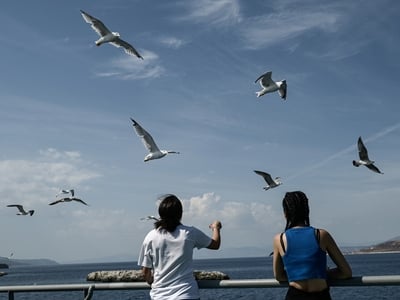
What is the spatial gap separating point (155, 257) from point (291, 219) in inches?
47.5

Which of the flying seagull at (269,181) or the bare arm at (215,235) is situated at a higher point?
the flying seagull at (269,181)

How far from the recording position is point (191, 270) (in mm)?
4781

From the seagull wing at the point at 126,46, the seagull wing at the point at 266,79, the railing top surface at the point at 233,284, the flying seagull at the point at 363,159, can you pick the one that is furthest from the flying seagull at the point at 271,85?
the railing top surface at the point at 233,284

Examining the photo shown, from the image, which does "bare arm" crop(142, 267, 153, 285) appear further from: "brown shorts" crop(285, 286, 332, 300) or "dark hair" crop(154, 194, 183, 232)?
"brown shorts" crop(285, 286, 332, 300)

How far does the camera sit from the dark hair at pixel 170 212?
15.7 ft

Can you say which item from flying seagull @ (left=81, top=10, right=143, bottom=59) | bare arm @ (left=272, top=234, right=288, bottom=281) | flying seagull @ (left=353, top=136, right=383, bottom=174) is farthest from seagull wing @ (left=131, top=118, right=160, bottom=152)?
bare arm @ (left=272, top=234, right=288, bottom=281)

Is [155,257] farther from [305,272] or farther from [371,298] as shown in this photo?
Result: [371,298]

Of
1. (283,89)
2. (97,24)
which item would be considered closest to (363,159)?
(283,89)

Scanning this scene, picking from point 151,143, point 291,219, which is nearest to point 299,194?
point 291,219

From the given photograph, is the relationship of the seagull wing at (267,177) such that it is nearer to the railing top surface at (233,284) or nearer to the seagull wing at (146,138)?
the seagull wing at (146,138)

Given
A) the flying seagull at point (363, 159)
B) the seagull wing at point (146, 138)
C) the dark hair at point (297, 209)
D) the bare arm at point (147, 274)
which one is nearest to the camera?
the dark hair at point (297, 209)

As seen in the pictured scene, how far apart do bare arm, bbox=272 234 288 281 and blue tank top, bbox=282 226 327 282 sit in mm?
89

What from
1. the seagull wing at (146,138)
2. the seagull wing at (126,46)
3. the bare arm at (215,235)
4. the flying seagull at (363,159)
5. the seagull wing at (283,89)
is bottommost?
the bare arm at (215,235)

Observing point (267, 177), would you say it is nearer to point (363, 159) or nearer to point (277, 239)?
point (363, 159)
